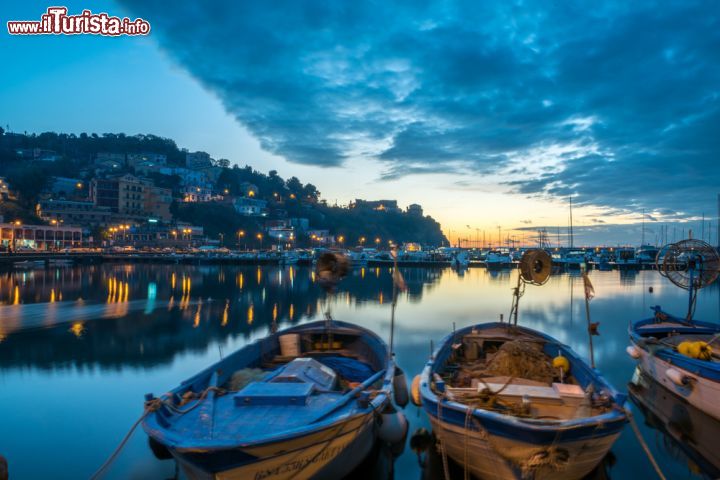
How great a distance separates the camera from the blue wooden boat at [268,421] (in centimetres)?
512

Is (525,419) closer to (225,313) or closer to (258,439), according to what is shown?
(258,439)

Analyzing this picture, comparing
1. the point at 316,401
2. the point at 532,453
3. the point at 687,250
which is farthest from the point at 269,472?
the point at 687,250

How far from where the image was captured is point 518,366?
28.5ft

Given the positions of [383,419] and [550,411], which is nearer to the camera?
[550,411]

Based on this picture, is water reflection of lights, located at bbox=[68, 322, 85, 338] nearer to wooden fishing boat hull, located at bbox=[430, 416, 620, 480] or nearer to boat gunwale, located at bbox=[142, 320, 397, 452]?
boat gunwale, located at bbox=[142, 320, 397, 452]

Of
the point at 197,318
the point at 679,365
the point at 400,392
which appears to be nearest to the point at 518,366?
the point at 400,392

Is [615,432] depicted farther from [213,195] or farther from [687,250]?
[213,195]

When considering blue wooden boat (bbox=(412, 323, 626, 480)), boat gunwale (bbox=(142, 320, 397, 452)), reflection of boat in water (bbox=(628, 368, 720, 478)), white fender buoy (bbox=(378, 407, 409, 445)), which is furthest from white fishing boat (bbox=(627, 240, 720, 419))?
boat gunwale (bbox=(142, 320, 397, 452))

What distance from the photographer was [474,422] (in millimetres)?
6031

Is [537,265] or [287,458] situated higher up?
[537,265]

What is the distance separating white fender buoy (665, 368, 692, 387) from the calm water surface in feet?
4.25

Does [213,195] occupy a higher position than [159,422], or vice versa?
[213,195]

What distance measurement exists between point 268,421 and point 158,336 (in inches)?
610

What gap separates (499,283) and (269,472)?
51440 mm
